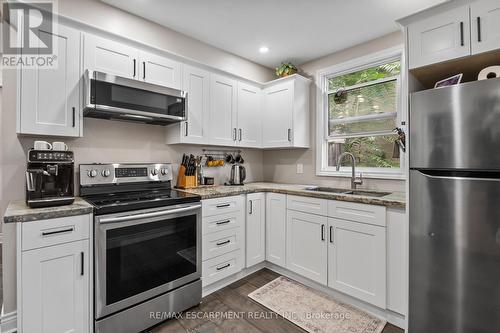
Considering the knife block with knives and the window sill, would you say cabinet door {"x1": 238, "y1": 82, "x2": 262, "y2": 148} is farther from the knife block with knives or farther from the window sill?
the window sill

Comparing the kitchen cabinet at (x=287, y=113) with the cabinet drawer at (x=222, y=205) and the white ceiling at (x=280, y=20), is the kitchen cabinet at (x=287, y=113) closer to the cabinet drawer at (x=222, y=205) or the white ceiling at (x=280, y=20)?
the white ceiling at (x=280, y=20)

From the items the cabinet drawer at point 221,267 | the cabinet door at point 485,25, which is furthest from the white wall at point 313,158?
the cabinet drawer at point 221,267

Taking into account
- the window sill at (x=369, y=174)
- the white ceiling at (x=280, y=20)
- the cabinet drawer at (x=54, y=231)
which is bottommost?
the cabinet drawer at (x=54, y=231)

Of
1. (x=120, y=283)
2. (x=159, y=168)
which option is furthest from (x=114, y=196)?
(x=120, y=283)

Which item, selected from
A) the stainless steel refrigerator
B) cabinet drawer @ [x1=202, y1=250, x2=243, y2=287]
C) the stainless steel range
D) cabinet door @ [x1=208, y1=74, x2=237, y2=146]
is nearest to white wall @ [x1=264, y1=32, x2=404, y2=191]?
cabinet door @ [x1=208, y1=74, x2=237, y2=146]

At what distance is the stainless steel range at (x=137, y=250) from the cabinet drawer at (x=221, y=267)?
12 cm

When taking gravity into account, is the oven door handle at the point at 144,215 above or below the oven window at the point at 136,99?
below

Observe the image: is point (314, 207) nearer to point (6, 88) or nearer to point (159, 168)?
point (159, 168)

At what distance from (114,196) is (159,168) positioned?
53 cm

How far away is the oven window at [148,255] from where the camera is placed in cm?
170

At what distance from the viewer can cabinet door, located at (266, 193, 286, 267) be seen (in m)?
2.69

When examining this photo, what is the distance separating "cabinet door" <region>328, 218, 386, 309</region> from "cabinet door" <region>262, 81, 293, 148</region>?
1306mm

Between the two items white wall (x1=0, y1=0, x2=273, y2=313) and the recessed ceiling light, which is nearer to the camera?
white wall (x1=0, y1=0, x2=273, y2=313)

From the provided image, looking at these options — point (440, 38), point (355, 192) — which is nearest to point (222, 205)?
point (355, 192)
